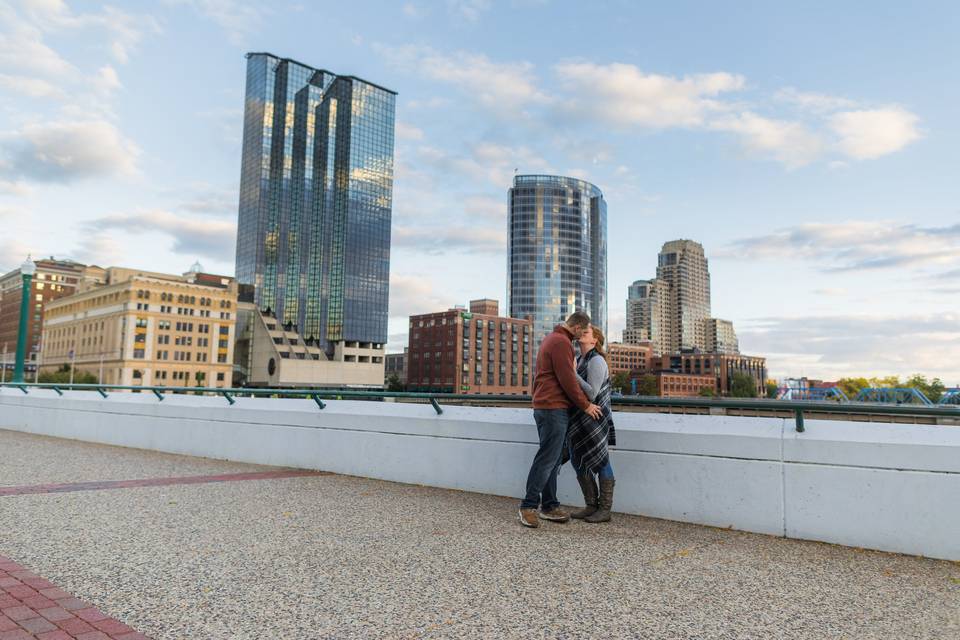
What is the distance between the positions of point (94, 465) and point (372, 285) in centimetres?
14913

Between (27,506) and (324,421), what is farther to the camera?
(324,421)

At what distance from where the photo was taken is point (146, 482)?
828 cm

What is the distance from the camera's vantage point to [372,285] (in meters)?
157

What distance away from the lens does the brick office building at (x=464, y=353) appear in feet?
517

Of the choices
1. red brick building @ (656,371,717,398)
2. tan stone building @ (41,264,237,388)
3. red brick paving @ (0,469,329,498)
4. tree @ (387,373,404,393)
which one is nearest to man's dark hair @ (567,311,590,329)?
red brick paving @ (0,469,329,498)

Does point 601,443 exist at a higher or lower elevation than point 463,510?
higher

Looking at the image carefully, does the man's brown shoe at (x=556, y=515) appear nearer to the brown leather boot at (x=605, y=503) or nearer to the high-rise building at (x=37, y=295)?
the brown leather boot at (x=605, y=503)

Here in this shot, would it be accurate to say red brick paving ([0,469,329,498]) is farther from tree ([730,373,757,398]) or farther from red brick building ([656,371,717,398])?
tree ([730,373,757,398])

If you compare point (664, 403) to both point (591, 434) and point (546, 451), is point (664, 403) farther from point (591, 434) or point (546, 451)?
point (546, 451)

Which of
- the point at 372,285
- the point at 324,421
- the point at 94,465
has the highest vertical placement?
the point at 372,285

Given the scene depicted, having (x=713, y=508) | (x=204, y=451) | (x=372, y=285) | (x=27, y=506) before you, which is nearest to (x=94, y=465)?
(x=204, y=451)

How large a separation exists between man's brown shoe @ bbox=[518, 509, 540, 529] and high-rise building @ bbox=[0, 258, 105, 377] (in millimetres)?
182136

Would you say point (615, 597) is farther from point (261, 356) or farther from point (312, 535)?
point (261, 356)

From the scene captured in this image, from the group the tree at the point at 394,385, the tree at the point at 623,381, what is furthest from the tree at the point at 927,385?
the tree at the point at 394,385
